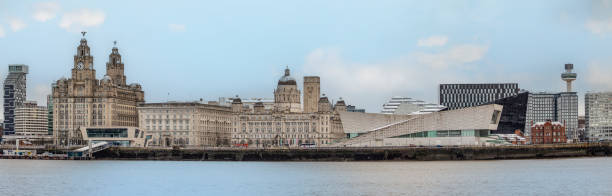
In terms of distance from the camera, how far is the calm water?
9962cm

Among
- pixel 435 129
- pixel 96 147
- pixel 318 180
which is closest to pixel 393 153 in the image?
pixel 435 129

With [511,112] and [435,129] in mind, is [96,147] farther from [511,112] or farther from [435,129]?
[511,112]

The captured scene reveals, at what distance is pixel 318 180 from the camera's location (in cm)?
11600

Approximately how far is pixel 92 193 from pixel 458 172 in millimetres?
46655

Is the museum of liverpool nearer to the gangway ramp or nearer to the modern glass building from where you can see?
the modern glass building

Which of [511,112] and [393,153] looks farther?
[511,112]

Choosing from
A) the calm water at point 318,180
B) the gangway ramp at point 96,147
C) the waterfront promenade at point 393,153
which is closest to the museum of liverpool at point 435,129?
the waterfront promenade at point 393,153

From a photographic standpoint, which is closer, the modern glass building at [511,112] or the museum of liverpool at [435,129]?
the museum of liverpool at [435,129]

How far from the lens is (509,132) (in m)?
199

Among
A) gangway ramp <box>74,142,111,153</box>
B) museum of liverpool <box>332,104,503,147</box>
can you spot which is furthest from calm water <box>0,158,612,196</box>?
gangway ramp <box>74,142,111,153</box>

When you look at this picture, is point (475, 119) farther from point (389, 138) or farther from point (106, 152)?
point (106, 152)

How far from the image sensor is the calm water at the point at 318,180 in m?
99.6

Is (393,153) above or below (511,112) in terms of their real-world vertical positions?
below

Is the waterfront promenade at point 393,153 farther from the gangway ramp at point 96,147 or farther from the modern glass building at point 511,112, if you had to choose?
the modern glass building at point 511,112
